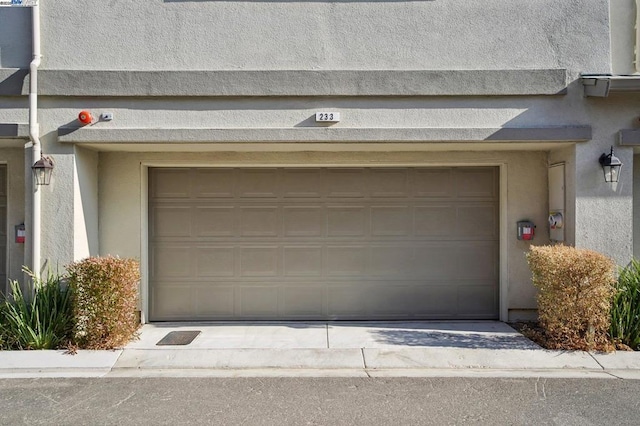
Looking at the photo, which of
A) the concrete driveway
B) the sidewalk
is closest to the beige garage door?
the concrete driveway

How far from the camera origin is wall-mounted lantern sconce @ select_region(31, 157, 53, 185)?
629 cm

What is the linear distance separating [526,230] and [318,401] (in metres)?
4.43

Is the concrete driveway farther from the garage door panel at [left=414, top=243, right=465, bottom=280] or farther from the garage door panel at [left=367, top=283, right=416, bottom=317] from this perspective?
the garage door panel at [left=414, top=243, right=465, bottom=280]

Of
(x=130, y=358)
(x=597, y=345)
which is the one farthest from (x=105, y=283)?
(x=597, y=345)

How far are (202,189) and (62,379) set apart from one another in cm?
340

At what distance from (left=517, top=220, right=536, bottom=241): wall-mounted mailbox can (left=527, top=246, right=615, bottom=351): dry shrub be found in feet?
3.74

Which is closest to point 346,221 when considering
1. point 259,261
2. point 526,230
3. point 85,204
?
point 259,261

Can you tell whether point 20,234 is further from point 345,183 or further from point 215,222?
point 345,183

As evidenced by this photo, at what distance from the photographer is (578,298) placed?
5.81 meters

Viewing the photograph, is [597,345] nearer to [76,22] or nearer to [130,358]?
[130,358]

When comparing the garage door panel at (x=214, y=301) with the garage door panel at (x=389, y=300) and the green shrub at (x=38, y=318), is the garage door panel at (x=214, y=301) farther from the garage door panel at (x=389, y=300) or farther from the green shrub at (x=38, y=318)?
the garage door panel at (x=389, y=300)

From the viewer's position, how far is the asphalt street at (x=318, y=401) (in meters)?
4.26

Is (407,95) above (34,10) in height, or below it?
below

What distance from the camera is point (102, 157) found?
726cm
